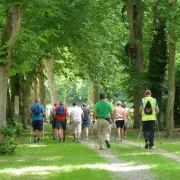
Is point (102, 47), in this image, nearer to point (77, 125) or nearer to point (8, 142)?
point (77, 125)

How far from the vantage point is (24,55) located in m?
23.6

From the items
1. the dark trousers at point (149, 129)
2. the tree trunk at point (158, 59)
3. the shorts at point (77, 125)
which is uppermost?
the tree trunk at point (158, 59)

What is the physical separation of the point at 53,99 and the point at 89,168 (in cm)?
3217

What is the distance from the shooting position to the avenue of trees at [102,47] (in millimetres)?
21578

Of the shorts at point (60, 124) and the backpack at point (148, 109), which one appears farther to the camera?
the shorts at point (60, 124)

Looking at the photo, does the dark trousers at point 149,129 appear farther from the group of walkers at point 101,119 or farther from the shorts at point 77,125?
the shorts at point 77,125

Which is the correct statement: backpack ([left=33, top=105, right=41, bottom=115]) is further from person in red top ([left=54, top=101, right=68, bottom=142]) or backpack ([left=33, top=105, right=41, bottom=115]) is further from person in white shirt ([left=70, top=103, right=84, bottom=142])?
person in white shirt ([left=70, top=103, right=84, bottom=142])

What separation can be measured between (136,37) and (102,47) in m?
2.93

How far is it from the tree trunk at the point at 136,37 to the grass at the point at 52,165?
12.8 m

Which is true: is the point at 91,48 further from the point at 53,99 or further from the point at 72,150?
the point at 72,150

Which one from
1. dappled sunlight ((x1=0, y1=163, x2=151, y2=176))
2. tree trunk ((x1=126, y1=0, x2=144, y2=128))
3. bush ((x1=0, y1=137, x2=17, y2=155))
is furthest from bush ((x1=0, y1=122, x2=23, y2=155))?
tree trunk ((x1=126, y1=0, x2=144, y2=128))

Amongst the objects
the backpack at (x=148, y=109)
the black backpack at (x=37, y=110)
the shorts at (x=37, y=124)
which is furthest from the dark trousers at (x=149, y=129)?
the shorts at (x=37, y=124)

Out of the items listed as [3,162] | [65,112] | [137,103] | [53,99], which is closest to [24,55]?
[65,112]

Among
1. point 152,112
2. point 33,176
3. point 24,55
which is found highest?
point 24,55
